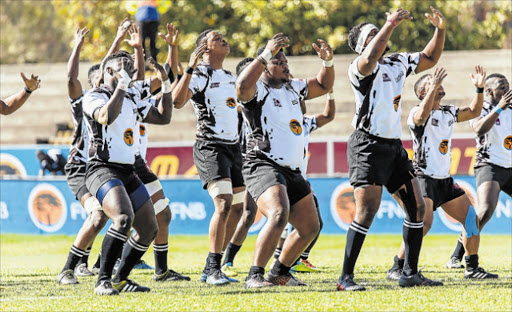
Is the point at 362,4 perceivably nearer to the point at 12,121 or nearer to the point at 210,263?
the point at 12,121

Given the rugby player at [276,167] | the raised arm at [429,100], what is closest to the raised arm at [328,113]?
the raised arm at [429,100]

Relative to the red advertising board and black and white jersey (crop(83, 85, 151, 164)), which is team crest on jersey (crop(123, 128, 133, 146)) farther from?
the red advertising board

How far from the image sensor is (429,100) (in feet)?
27.6

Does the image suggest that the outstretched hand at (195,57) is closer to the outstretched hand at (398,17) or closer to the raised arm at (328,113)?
the raised arm at (328,113)

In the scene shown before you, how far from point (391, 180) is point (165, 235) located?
266cm

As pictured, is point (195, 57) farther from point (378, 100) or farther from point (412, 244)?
point (412, 244)

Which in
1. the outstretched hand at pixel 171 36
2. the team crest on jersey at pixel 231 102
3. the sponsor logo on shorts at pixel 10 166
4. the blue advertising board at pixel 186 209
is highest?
the outstretched hand at pixel 171 36

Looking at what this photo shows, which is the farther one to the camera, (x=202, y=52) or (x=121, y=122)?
(x=202, y=52)

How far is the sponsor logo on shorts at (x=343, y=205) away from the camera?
1519 cm

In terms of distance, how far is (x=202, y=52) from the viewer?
8555mm

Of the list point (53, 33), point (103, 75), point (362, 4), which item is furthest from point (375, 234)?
point (53, 33)

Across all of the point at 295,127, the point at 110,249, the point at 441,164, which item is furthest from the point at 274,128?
the point at 441,164

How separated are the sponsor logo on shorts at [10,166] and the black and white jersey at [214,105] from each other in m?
8.63

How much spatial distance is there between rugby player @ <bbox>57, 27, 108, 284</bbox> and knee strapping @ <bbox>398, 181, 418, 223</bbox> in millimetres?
3188
